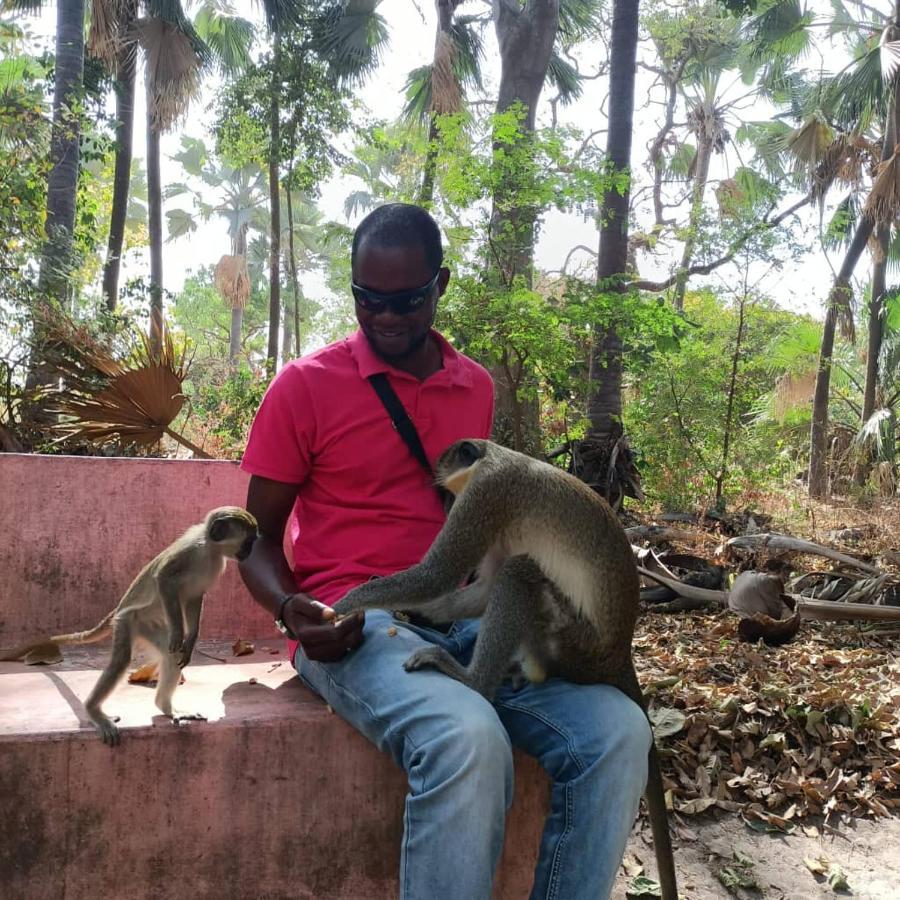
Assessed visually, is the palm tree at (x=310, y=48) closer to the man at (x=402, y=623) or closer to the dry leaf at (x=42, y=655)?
the dry leaf at (x=42, y=655)

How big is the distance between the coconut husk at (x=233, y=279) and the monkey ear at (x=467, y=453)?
25950 mm

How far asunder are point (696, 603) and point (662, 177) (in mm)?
21033

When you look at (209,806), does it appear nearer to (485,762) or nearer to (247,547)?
(247,547)

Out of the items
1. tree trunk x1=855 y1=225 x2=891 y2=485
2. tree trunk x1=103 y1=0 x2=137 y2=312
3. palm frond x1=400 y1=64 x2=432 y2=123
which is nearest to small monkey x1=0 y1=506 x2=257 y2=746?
tree trunk x1=103 y1=0 x2=137 y2=312

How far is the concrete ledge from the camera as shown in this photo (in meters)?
2.29

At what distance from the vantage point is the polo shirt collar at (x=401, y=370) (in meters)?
2.73

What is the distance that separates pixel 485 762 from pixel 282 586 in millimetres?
887

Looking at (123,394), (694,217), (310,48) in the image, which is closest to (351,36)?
(310,48)

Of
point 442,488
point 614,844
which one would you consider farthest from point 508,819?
point 442,488

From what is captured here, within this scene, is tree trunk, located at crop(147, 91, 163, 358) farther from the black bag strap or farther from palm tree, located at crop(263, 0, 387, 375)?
the black bag strap

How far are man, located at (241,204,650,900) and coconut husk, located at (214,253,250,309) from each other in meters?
25.7

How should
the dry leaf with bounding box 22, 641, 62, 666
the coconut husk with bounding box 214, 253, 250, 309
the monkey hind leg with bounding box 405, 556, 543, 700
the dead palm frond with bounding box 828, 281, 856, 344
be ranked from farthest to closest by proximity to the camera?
the coconut husk with bounding box 214, 253, 250, 309, the dead palm frond with bounding box 828, 281, 856, 344, the dry leaf with bounding box 22, 641, 62, 666, the monkey hind leg with bounding box 405, 556, 543, 700

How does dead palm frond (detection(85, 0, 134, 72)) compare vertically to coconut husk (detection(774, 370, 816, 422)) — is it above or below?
above

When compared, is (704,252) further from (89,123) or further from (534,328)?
(89,123)
